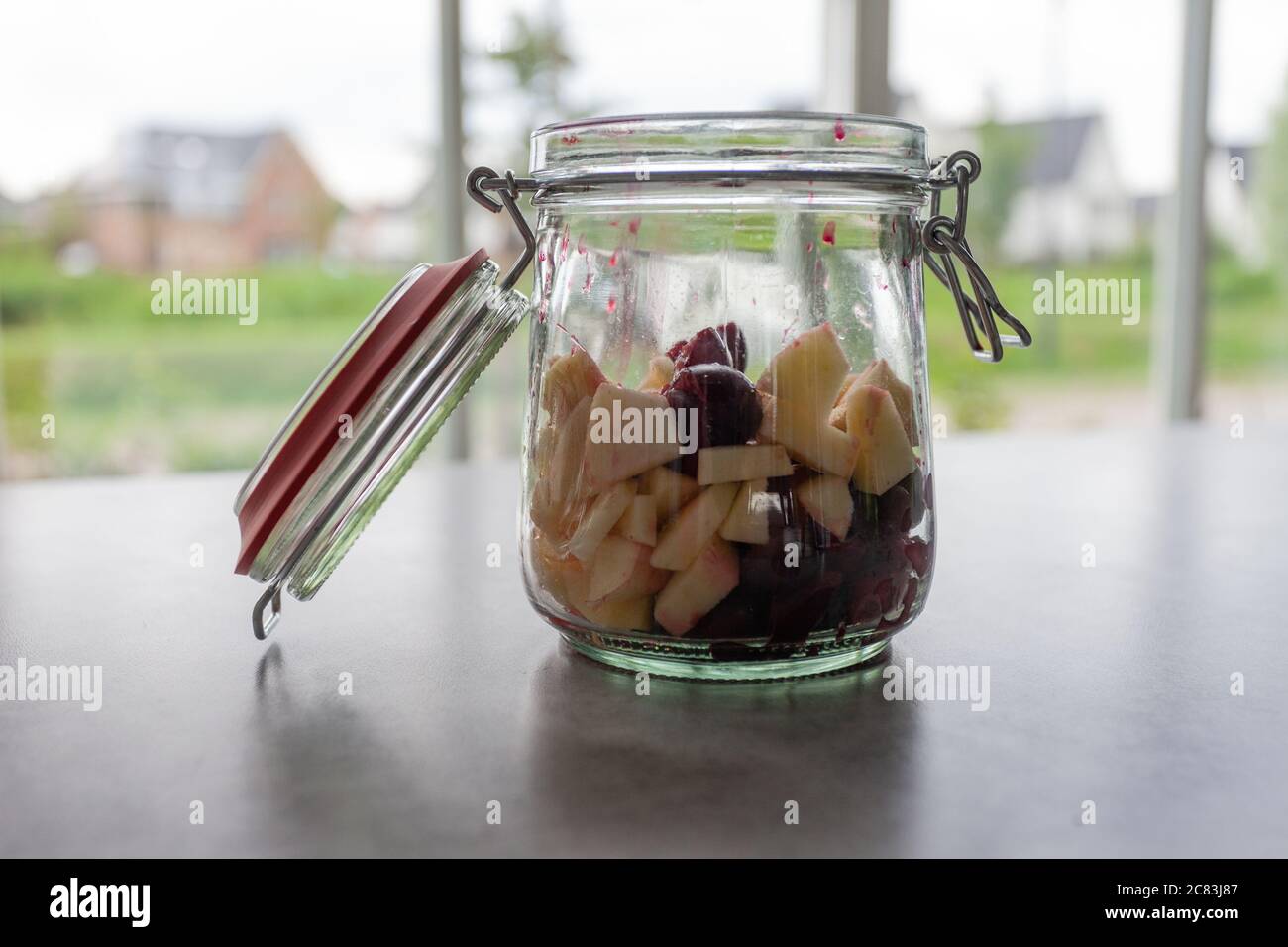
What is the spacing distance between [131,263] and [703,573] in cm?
278

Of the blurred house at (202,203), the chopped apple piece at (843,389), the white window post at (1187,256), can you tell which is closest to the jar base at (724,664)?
the chopped apple piece at (843,389)

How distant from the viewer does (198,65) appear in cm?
285

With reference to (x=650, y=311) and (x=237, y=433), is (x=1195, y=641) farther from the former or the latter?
(x=237, y=433)

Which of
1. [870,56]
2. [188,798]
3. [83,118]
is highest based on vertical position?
[870,56]

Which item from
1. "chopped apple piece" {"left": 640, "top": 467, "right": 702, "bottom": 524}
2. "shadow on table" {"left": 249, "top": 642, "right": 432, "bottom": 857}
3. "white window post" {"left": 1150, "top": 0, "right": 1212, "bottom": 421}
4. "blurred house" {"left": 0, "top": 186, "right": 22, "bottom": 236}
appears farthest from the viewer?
"white window post" {"left": 1150, "top": 0, "right": 1212, "bottom": 421}

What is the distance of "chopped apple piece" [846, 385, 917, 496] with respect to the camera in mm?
521

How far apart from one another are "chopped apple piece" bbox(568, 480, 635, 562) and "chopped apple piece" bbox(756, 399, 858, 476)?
59mm

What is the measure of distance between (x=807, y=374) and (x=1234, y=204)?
3549 millimetres

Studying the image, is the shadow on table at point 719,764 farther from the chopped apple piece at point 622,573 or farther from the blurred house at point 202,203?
the blurred house at point 202,203

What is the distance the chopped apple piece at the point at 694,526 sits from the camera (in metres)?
0.50

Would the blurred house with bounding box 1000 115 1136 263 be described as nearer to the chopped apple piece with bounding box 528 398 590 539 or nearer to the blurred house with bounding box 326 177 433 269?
the blurred house with bounding box 326 177 433 269

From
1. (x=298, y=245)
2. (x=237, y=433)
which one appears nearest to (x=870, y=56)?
(x=298, y=245)

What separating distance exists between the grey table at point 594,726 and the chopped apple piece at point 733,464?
96 mm

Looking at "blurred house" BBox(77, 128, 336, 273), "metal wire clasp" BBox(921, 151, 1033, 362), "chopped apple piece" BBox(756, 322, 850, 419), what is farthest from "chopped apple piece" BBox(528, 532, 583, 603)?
"blurred house" BBox(77, 128, 336, 273)
